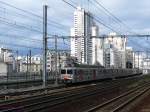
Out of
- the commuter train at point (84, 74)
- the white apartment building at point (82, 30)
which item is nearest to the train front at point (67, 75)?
the commuter train at point (84, 74)

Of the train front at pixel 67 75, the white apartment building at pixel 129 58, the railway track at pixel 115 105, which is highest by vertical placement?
the white apartment building at pixel 129 58

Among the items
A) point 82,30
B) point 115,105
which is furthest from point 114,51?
point 115,105

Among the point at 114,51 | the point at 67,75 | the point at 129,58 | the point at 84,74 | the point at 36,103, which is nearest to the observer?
the point at 36,103

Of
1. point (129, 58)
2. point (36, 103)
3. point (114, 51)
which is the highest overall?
point (114, 51)

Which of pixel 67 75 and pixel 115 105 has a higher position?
pixel 67 75

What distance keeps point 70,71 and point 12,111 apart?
40.2m

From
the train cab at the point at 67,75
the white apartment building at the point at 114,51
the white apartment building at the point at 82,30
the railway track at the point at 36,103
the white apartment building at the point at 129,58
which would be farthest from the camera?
the white apartment building at the point at 129,58

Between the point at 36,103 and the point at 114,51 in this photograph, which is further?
the point at 114,51

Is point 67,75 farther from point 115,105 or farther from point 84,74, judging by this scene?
point 115,105

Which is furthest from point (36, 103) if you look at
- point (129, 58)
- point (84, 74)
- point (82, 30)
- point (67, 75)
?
point (129, 58)

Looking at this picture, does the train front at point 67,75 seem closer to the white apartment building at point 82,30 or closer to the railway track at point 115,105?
the white apartment building at point 82,30

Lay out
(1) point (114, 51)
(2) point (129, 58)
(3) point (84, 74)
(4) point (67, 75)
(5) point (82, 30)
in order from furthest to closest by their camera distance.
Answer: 1. (2) point (129, 58)
2. (1) point (114, 51)
3. (3) point (84, 74)
4. (5) point (82, 30)
5. (4) point (67, 75)

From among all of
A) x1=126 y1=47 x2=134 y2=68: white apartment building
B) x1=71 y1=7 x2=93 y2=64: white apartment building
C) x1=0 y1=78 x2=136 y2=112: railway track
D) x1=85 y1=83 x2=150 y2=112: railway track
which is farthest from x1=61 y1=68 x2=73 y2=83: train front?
x1=126 y1=47 x2=134 y2=68: white apartment building

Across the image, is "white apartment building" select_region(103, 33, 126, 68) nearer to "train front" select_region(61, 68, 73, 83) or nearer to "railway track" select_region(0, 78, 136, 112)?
"train front" select_region(61, 68, 73, 83)
